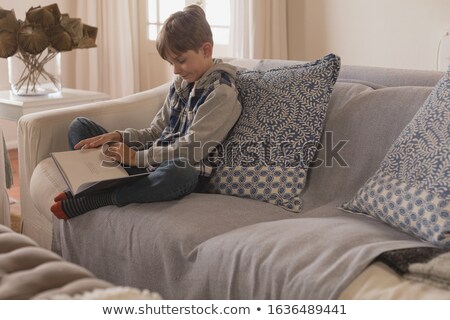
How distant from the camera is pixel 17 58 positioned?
118 inches

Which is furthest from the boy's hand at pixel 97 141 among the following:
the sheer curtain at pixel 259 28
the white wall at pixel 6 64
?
the white wall at pixel 6 64

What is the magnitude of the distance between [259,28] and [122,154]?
70.6 inches

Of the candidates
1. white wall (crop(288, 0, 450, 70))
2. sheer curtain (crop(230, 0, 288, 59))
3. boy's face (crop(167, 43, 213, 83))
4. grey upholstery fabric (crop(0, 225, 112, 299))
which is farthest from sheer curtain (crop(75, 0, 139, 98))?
grey upholstery fabric (crop(0, 225, 112, 299))

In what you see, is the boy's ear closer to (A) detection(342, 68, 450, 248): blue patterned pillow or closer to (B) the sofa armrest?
(B) the sofa armrest

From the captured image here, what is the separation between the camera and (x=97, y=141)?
7.19 ft

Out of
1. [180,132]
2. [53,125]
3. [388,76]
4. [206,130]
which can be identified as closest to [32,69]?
[53,125]

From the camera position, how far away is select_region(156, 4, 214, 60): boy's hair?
83.2 inches

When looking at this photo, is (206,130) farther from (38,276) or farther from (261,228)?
(38,276)

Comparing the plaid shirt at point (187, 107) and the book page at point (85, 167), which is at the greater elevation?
the plaid shirt at point (187, 107)

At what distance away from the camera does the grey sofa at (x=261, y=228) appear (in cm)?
143

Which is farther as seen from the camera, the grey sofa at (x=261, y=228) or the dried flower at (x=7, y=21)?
the dried flower at (x=7, y=21)

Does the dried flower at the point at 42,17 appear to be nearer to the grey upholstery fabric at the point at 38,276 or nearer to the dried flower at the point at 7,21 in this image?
the dried flower at the point at 7,21

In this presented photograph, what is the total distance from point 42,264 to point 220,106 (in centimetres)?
92

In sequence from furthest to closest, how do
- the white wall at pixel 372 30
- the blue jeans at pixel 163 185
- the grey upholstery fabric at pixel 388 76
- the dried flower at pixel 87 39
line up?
the white wall at pixel 372 30, the dried flower at pixel 87 39, the grey upholstery fabric at pixel 388 76, the blue jeans at pixel 163 185
